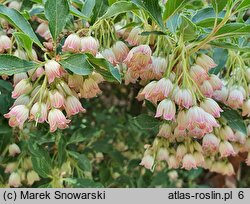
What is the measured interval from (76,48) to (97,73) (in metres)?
0.10

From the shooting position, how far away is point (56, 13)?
1271 millimetres

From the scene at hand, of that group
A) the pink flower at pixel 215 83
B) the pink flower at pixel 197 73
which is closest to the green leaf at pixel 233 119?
the pink flower at pixel 215 83

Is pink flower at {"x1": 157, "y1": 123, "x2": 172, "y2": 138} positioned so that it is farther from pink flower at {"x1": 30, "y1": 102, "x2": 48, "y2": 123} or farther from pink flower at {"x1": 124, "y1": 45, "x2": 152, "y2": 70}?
pink flower at {"x1": 30, "y1": 102, "x2": 48, "y2": 123}

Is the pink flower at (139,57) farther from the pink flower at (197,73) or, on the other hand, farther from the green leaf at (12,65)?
the green leaf at (12,65)

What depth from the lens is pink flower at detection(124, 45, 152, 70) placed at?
50.4 inches

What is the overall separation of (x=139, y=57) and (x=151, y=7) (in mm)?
133

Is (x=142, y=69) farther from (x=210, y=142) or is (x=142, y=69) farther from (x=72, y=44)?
(x=210, y=142)

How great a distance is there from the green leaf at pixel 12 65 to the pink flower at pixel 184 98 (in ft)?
1.24

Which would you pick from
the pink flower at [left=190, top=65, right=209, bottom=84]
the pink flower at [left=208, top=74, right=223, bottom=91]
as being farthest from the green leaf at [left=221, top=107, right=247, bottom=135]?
the pink flower at [left=190, top=65, right=209, bottom=84]

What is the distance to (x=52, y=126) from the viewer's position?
1212mm

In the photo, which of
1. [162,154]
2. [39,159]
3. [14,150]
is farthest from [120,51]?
[14,150]

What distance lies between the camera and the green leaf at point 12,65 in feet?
3.99
